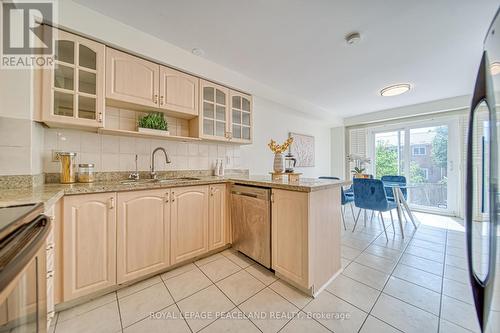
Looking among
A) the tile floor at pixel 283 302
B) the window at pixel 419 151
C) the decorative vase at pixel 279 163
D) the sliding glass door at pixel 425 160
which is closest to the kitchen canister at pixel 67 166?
the tile floor at pixel 283 302

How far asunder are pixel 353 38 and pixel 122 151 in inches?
104

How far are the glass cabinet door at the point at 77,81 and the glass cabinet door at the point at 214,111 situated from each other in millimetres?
990

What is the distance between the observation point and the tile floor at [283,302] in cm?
120

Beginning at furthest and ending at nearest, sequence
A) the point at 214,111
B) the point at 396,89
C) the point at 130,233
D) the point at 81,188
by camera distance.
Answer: the point at 396,89 < the point at 214,111 < the point at 130,233 < the point at 81,188

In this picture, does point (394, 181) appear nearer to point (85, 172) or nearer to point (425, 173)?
point (425, 173)

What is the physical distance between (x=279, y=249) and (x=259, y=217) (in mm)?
335

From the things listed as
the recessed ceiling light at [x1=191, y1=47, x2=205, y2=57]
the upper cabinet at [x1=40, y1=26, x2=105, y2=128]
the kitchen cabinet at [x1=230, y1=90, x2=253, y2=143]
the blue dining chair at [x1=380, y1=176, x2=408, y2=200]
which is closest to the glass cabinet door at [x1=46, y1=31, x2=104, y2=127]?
the upper cabinet at [x1=40, y1=26, x2=105, y2=128]

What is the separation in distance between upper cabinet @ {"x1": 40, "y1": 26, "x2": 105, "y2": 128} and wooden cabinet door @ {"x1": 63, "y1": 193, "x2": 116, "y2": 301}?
0.69 meters

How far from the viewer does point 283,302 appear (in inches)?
55.6

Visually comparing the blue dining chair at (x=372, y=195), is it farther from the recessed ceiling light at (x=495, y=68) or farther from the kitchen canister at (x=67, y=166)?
the kitchen canister at (x=67, y=166)

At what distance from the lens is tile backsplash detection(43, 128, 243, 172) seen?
1.66m

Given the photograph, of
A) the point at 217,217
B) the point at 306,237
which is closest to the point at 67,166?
the point at 217,217

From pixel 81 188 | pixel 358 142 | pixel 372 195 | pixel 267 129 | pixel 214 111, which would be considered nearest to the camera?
pixel 81 188

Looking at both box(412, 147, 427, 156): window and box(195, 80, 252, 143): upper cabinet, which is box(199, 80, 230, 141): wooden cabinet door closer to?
box(195, 80, 252, 143): upper cabinet
